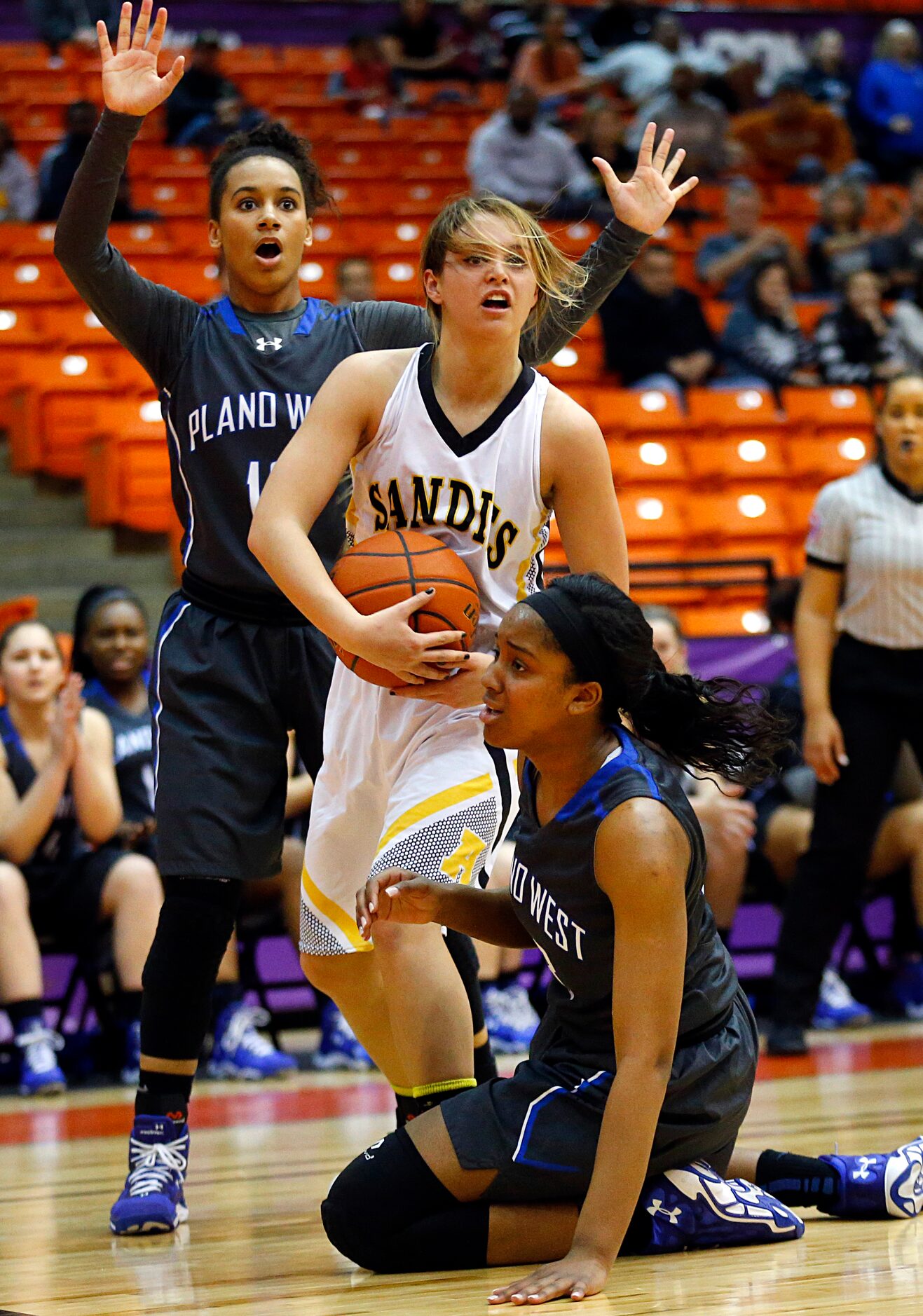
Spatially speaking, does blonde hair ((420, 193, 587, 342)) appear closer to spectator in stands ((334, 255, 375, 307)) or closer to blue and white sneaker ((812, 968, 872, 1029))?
blue and white sneaker ((812, 968, 872, 1029))

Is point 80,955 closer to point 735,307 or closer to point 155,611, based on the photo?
point 155,611

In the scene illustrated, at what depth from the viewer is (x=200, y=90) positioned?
12219mm

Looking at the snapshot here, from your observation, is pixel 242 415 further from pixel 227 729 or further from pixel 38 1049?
pixel 38 1049

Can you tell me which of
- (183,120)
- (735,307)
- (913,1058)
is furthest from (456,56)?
(913,1058)

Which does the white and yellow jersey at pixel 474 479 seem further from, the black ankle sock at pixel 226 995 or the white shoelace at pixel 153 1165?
the black ankle sock at pixel 226 995

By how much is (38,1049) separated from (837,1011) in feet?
8.86

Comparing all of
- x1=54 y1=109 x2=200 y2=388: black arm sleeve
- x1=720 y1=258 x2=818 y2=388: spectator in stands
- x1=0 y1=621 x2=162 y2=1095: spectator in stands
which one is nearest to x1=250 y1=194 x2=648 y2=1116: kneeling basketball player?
x1=54 y1=109 x2=200 y2=388: black arm sleeve

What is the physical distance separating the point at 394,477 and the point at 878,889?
3.91 m

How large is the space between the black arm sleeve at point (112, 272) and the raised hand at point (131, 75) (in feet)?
0.09

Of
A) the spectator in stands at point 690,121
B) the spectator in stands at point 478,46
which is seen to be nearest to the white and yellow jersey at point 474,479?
the spectator in stands at point 690,121

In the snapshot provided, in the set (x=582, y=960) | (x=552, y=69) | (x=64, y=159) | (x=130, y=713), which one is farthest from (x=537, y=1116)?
(x=552, y=69)

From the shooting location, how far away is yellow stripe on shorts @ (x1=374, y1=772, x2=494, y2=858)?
2.87m

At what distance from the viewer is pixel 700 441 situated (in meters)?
9.20

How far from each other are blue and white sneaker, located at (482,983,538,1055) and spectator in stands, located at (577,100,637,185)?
690 centimetres
